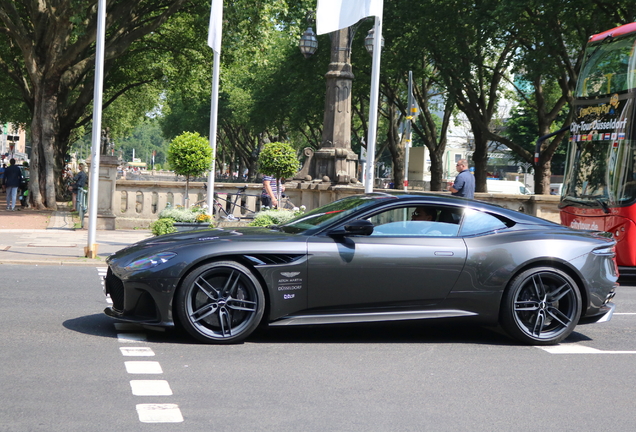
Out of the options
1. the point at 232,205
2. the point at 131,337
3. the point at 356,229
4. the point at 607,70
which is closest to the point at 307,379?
the point at 356,229

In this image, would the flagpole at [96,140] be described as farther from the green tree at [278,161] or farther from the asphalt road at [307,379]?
the asphalt road at [307,379]

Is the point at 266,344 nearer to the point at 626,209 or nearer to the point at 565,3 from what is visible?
the point at 626,209

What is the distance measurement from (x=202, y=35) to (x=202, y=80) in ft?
11.9

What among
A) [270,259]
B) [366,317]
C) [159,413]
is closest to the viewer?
[159,413]

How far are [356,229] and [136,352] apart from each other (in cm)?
203

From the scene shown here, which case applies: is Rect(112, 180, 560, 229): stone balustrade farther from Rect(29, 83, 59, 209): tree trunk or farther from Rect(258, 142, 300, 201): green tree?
Rect(29, 83, 59, 209): tree trunk

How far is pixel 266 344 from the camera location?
22.4ft

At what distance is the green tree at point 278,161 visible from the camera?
51.4 feet

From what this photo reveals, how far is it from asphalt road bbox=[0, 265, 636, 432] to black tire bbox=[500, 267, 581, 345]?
170 millimetres

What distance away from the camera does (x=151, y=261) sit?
6.51m

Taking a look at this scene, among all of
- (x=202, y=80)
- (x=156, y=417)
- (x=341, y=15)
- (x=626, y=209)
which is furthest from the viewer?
(x=202, y=80)

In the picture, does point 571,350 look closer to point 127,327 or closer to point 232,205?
point 127,327

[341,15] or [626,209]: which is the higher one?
[341,15]

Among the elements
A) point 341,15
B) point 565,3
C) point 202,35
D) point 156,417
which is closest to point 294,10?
point 202,35
